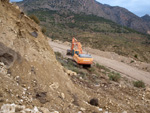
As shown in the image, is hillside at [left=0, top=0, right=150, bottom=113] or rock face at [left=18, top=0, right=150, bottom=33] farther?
rock face at [left=18, top=0, right=150, bottom=33]

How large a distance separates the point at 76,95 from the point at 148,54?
32794 mm

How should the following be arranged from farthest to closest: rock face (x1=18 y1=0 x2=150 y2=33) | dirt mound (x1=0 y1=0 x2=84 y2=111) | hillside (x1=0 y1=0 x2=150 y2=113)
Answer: rock face (x1=18 y1=0 x2=150 y2=33), dirt mound (x1=0 y1=0 x2=84 y2=111), hillside (x1=0 y1=0 x2=150 y2=113)

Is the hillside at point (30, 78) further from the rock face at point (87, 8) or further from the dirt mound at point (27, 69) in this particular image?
the rock face at point (87, 8)

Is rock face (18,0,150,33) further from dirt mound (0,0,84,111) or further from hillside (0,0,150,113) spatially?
hillside (0,0,150,113)

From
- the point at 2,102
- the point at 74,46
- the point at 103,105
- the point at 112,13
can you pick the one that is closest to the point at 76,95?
the point at 103,105

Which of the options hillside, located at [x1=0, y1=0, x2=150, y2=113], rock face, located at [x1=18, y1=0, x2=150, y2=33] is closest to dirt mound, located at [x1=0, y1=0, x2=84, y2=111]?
hillside, located at [x1=0, y1=0, x2=150, y2=113]

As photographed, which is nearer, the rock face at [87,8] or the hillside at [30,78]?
the hillside at [30,78]

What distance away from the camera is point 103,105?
6082mm

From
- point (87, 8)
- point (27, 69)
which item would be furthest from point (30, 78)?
point (87, 8)

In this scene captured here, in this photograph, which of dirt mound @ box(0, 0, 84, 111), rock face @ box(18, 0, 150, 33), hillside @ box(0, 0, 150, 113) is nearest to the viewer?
hillside @ box(0, 0, 150, 113)

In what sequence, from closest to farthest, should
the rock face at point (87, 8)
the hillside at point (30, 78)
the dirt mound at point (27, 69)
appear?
the hillside at point (30, 78), the dirt mound at point (27, 69), the rock face at point (87, 8)

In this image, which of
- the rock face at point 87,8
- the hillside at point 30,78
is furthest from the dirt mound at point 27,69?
the rock face at point 87,8

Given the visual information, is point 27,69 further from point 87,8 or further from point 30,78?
point 87,8

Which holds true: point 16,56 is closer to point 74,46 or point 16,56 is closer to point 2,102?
point 2,102
